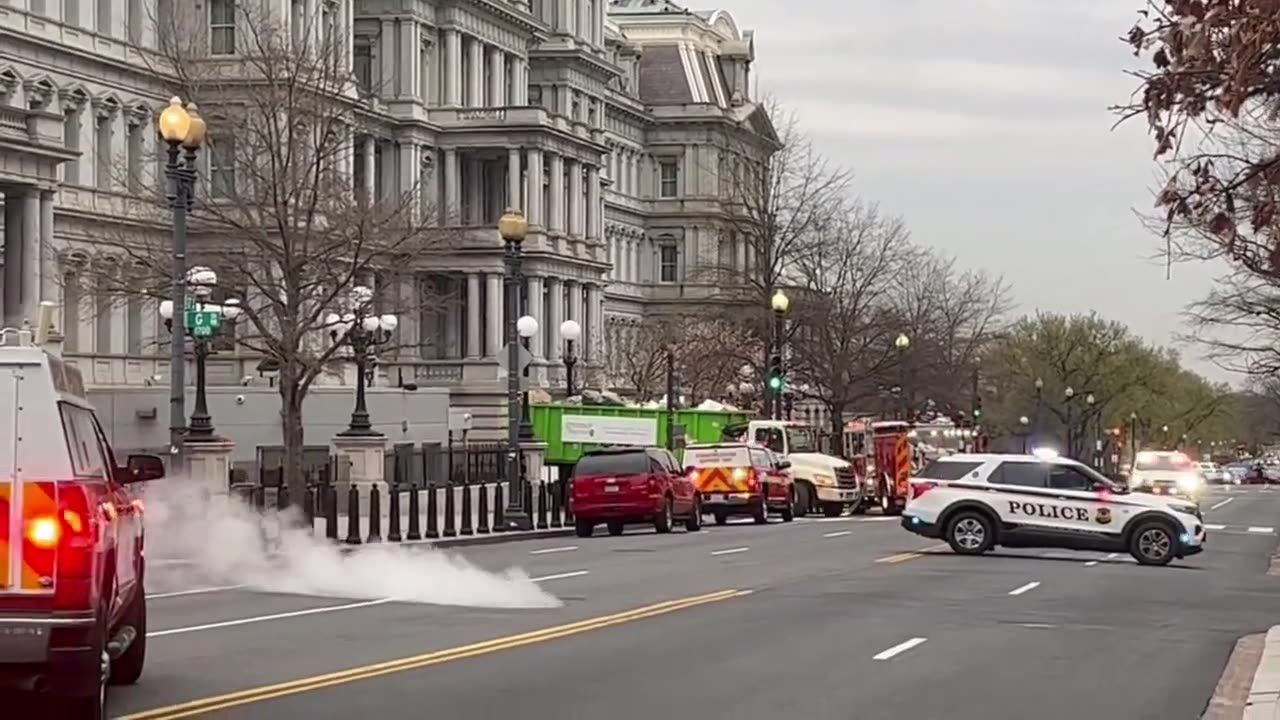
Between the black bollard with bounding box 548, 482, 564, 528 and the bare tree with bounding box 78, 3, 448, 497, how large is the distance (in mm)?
5461

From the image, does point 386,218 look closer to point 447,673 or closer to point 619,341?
point 447,673

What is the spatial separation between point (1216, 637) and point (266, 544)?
49.5ft

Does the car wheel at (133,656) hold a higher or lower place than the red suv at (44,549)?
lower

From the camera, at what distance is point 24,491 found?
1080 centimetres

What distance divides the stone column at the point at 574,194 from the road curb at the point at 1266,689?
80462mm

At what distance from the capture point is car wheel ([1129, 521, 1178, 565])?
3184 cm

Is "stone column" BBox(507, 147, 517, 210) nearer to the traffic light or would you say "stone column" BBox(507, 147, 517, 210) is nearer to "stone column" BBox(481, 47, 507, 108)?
"stone column" BBox(481, 47, 507, 108)

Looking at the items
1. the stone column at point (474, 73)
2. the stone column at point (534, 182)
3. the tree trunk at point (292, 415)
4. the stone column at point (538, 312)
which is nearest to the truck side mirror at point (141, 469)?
the tree trunk at point (292, 415)

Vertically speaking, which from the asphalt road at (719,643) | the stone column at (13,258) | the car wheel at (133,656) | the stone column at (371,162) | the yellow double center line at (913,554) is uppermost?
the stone column at (371,162)

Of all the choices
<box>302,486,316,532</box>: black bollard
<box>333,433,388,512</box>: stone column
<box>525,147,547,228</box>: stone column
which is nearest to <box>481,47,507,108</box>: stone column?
<box>525,147,547,228</box>: stone column

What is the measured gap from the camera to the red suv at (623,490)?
3991 centimetres

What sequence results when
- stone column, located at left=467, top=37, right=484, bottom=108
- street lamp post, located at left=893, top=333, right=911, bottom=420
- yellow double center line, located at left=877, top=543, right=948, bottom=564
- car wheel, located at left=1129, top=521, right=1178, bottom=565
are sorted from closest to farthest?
yellow double center line, located at left=877, top=543, right=948, bottom=564 < car wheel, located at left=1129, top=521, right=1178, bottom=565 < street lamp post, located at left=893, top=333, right=911, bottom=420 < stone column, located at left=467, top=37, right=484, bottom=108

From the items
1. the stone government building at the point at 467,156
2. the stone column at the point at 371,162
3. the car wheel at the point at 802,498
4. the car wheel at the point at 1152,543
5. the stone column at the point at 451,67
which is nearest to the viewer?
Result: the car wheel at the point at 1152,543

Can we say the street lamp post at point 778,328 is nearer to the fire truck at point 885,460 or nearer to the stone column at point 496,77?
the fire truck at point 885,460
